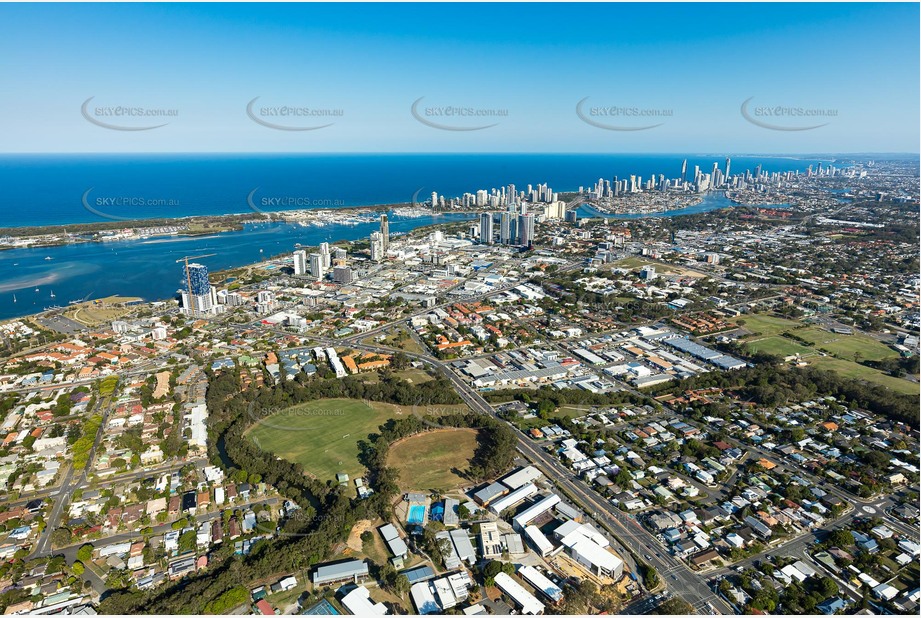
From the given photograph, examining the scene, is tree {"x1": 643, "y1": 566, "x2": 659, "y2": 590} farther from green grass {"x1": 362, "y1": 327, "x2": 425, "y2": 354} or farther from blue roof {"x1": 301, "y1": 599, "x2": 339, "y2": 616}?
green grass {"x1": 362, "y1": 327, "x2": 425, "y2": 354}

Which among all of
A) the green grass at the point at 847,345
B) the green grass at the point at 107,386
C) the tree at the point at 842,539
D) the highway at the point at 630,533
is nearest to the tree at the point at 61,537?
the green grass at the point at 107,386

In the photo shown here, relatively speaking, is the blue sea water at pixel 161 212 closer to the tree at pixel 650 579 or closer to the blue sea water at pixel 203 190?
the blue sea water at pixel 203 190

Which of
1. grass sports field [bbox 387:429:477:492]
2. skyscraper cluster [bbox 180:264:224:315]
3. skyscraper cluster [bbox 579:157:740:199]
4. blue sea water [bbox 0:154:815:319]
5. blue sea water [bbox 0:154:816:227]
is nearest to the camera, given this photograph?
grass sports field [bbox 387:429:477:492]

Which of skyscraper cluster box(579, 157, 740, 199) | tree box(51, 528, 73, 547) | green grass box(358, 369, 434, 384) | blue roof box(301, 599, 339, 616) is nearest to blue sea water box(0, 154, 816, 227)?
skyscraper cluster box(579, 157, 740, 199)

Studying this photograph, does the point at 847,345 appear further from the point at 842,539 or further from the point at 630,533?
the point at 630,533

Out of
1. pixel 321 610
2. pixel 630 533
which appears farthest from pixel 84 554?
pixel 630 533

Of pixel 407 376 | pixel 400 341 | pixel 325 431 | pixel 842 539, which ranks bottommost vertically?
pixel 842 539

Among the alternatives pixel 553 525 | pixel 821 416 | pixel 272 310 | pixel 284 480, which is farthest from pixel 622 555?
pixel 272 310
